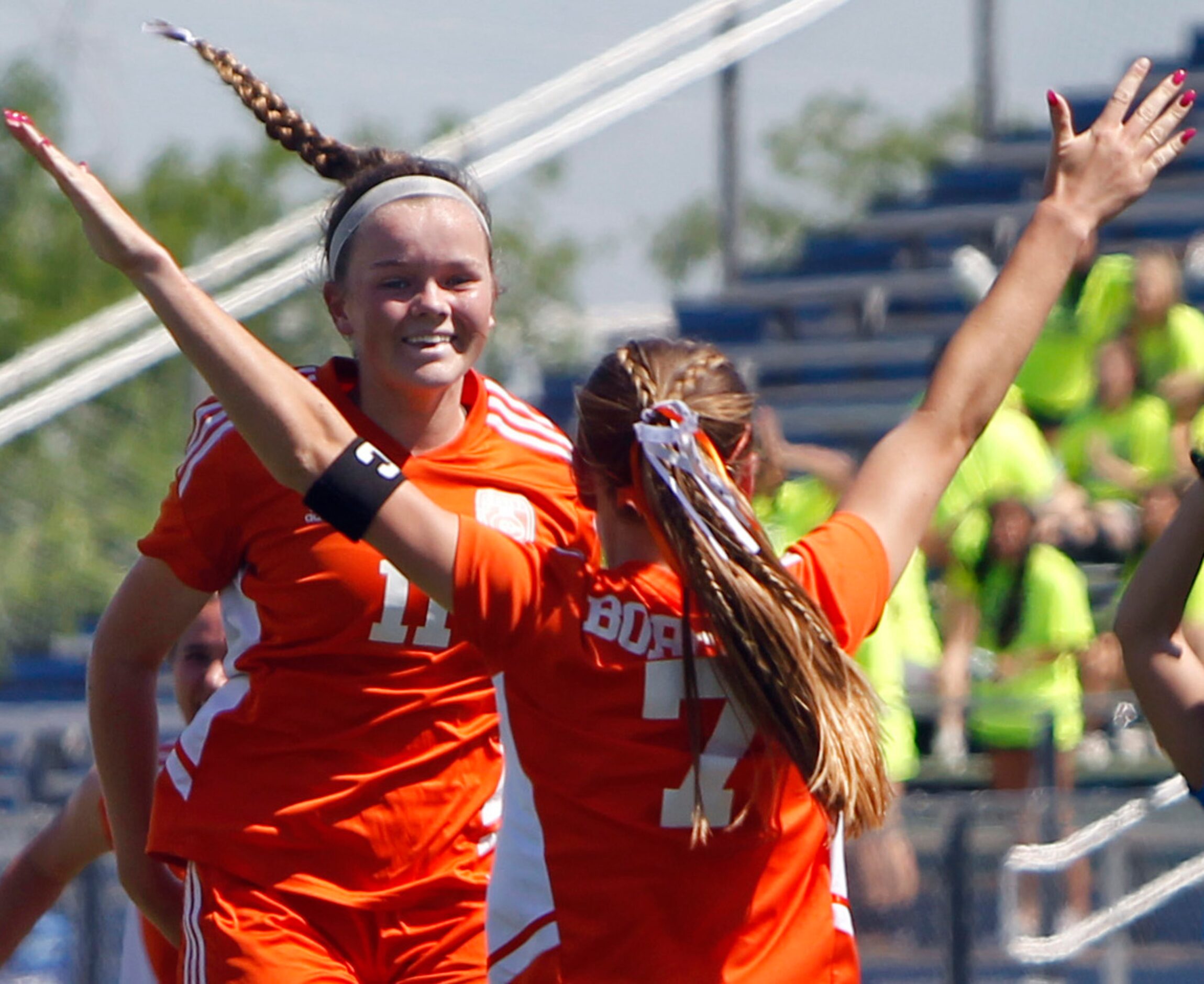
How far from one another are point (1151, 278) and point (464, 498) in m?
4.89

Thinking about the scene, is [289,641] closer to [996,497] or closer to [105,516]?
[996,497]

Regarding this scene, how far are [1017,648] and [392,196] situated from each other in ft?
13.7

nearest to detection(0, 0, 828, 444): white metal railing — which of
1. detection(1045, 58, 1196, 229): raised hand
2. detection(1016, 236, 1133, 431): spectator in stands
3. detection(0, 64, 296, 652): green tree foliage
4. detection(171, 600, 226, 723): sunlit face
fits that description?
detection(0, 64, 296, 652): green tree foliage

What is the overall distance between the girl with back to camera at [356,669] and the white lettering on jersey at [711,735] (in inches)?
21.8

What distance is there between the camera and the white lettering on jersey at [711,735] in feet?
7.21

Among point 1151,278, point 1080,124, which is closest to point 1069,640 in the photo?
point 1151,278

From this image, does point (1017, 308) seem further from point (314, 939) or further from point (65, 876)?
point (65, 876)

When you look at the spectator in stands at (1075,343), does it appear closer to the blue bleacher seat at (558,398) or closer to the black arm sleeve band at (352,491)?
the blue bleacher seat at (558,398)

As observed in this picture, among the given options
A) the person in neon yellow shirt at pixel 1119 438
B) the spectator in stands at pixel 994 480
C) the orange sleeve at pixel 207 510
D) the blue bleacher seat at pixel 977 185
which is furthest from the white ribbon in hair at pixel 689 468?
the blue bleacher seat at pixel 977 185

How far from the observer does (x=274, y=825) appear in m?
2.70

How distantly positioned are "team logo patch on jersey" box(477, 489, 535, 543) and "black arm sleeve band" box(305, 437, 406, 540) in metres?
0.56

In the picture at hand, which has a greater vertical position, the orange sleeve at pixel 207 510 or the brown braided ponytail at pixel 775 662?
the orange sleeve at pixel 207 510

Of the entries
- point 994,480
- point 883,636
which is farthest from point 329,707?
point 994,480

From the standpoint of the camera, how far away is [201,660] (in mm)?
3424
